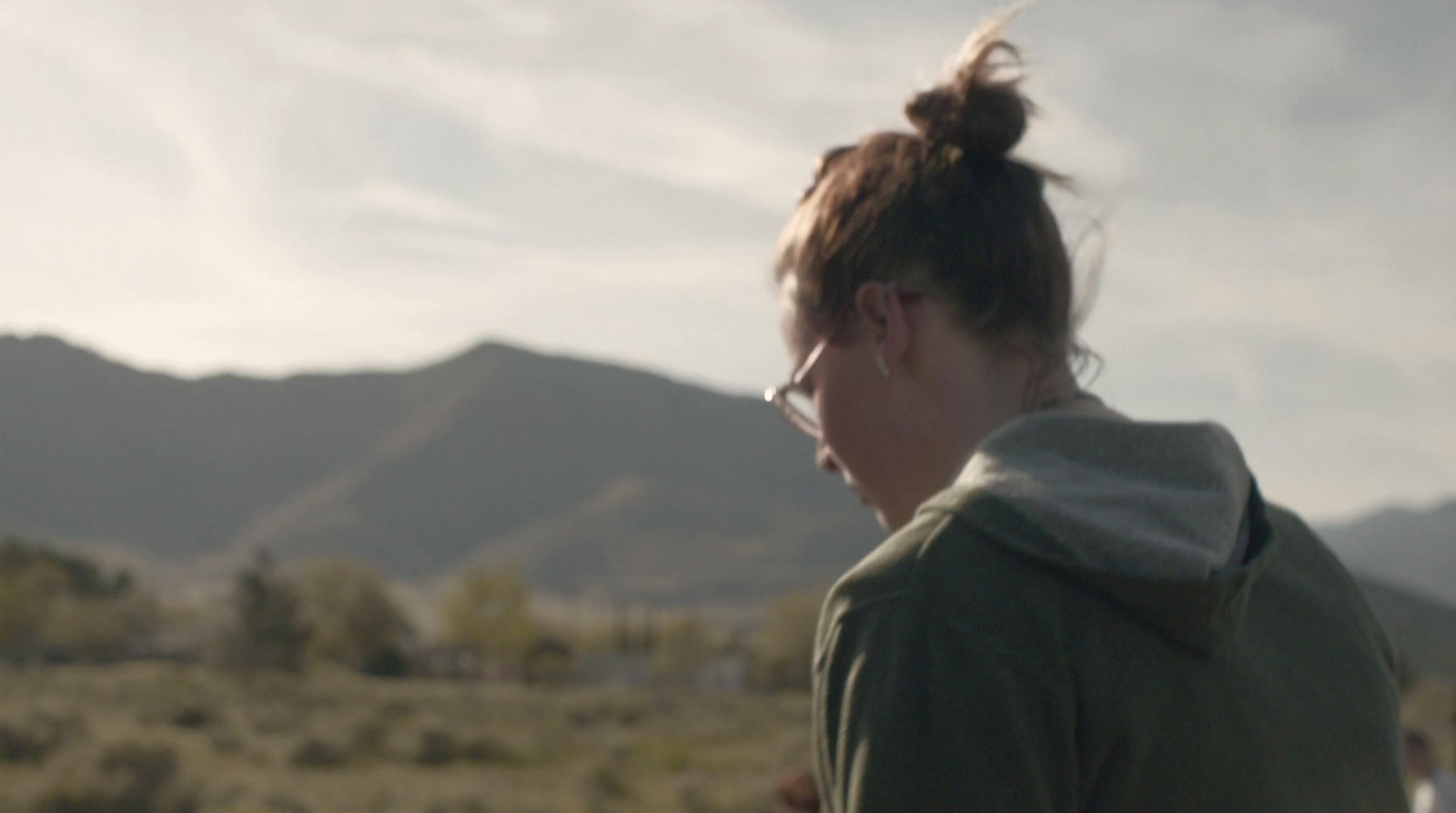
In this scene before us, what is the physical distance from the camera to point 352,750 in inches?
1131

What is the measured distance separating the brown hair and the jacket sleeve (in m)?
0.46

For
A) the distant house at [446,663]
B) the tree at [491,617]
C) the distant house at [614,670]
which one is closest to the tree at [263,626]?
the distant house at [446,663]

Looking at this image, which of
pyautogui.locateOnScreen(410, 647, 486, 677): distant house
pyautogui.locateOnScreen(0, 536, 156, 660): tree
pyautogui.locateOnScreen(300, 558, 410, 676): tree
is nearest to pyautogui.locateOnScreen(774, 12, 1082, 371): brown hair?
pyautogui.locateOnScreen(0, 536, 156, 660): tree

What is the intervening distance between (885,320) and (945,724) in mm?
521

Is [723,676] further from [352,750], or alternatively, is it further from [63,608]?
[352,750]

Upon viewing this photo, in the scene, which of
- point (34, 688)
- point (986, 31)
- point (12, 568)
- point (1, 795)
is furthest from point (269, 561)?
point (986, 31)

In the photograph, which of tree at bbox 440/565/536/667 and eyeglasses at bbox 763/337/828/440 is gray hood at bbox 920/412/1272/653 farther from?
tree at bbox 440/565/536/667

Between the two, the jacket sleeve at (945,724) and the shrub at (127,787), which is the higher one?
the jacket sleeve at (945,724)

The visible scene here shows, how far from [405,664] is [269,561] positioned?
1551 centimetres

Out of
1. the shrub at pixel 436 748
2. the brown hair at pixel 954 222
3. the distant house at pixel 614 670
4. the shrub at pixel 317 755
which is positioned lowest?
the distant house at pixel 614 670

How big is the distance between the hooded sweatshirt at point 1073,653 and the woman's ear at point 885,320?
180 millimetres

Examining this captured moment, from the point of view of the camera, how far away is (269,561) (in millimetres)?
51469

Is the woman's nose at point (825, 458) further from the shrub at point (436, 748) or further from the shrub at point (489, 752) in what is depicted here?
the shrub at point (489, 752)

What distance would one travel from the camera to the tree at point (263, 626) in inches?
1960
